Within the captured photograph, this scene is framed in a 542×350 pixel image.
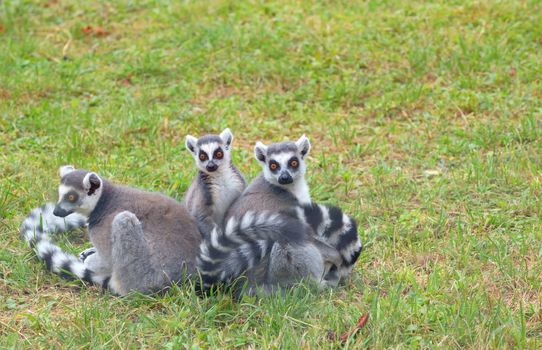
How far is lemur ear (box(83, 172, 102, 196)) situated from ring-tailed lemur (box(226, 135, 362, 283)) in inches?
31.9

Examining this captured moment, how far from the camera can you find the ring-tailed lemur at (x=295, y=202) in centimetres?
476

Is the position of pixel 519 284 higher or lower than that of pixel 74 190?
lower

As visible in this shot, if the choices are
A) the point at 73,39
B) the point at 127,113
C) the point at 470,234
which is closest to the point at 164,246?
the point at 470,234

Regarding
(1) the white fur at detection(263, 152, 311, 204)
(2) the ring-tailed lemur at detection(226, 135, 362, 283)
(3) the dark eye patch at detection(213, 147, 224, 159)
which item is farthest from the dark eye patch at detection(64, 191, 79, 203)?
(1) the white fur at detection(263, 152, 311, 204)

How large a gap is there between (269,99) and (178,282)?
3.53m

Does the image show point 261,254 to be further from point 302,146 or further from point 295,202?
point 302,146

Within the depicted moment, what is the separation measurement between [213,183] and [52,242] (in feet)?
3.68

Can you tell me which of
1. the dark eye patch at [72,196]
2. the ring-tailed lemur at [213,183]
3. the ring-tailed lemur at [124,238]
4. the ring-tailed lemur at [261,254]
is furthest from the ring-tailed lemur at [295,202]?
the dark eye patch at [72,196]

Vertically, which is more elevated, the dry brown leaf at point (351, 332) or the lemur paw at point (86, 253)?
the dry brown leaf at point (351, 332)

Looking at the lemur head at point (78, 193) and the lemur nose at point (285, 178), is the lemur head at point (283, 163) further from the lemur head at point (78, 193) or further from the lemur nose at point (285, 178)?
the lemur head at point (78, 193)

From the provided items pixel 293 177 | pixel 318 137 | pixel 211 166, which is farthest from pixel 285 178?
pixel 318 137

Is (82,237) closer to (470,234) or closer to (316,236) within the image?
(316,236)

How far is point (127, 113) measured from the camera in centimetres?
743

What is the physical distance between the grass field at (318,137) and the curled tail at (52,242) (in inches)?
3.1
